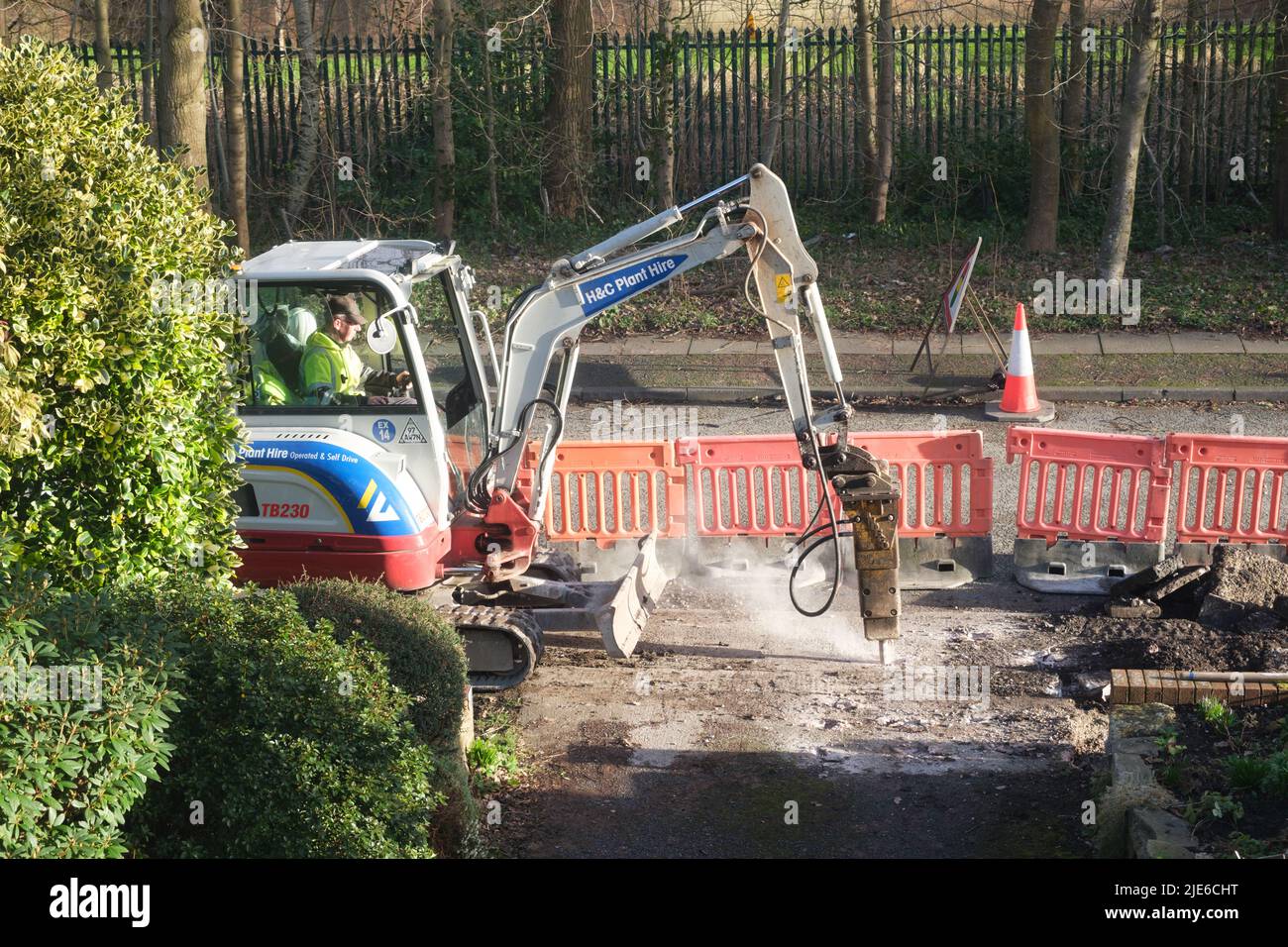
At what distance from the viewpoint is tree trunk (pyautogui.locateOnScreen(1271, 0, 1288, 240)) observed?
18359 millimetres

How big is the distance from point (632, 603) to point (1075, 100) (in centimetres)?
1320

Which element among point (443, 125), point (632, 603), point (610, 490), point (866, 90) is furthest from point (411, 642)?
point (866, 90)

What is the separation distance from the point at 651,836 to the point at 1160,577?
13.7 ft

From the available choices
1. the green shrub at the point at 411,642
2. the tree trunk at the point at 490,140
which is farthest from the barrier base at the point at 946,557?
the tree trunk at the point at 490,140

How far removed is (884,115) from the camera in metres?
19.1

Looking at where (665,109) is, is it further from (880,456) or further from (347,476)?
(347,476)

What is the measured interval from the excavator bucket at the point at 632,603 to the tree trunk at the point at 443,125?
419 inches

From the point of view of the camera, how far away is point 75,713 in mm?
4883

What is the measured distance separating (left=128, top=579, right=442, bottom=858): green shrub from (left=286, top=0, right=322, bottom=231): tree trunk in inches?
560

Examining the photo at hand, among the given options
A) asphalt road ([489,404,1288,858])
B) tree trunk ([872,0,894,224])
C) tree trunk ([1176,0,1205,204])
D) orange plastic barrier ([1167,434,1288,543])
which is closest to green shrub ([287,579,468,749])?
asphalt road ([489,404,1288,858])

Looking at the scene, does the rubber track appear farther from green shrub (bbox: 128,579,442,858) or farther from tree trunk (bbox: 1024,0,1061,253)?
tree trunk (bbox: 1024,0,1061,253)

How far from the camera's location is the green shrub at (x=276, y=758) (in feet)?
17.9

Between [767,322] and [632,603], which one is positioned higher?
[767,322]

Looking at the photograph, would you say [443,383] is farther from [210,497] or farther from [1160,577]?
[1160,577]
